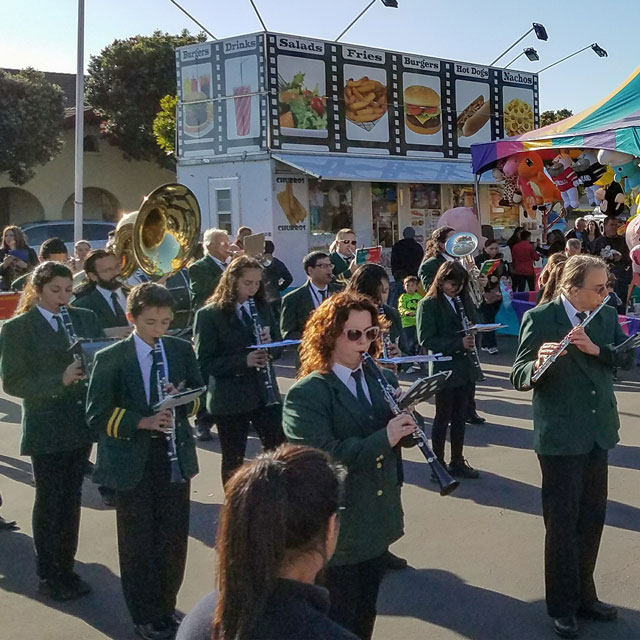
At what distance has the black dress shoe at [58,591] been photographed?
4648mm

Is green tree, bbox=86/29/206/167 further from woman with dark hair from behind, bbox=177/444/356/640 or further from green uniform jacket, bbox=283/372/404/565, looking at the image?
woman with dark hair from behind, bbox=177/444/356/640

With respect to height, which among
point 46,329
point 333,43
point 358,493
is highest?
point 333,43

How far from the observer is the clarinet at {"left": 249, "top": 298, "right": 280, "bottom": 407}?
560 cm

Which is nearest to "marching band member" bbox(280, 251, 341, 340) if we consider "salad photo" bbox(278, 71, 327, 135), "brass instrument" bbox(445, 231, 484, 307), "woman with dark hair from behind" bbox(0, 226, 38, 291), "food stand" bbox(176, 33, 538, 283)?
"brass instrument" bbox(445, 231, 484, 307)

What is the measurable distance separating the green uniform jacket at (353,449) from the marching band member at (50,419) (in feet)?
5.95

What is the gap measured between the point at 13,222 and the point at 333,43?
17328 millimetres

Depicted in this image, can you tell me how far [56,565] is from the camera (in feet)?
15.3

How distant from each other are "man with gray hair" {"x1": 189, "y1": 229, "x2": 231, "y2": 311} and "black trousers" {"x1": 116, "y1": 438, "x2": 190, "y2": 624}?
4.43m

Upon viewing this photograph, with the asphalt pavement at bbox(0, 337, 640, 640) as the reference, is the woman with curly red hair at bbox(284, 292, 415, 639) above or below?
above

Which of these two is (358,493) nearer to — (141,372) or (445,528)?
(141,372)

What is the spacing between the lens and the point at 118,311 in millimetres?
6133

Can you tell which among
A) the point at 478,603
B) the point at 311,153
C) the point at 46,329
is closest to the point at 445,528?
the point at 478,603

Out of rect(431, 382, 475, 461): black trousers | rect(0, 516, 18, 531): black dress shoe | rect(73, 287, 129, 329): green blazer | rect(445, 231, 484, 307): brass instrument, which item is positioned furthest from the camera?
rect(445, 231, 484, 307): brass instrument

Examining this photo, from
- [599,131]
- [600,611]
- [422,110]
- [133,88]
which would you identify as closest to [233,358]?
[600,611]
